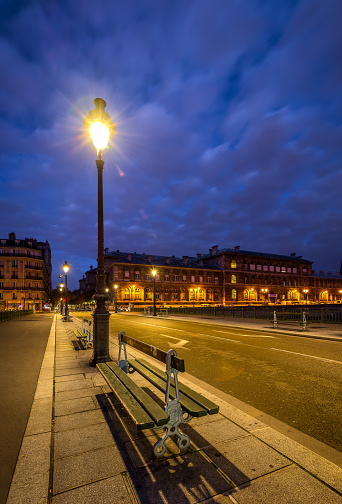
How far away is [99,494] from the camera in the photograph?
2291 millimetres

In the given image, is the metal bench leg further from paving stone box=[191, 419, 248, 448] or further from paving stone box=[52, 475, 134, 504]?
paving stone box=[52, 475, 134, 504]

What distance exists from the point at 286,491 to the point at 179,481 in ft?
3.13

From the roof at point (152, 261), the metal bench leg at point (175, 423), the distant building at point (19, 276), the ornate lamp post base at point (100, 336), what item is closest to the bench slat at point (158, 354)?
the metal bench leg at point (175, 423)

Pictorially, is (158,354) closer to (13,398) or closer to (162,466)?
(162,466)

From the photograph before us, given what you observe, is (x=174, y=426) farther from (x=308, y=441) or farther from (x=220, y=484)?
(x=308, y=441)

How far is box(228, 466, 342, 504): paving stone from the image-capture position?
2.21 m

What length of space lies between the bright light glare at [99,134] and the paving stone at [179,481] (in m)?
6.53

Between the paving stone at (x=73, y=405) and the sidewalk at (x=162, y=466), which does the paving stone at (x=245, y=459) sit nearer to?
the sidewalk at (x=162, y=466)

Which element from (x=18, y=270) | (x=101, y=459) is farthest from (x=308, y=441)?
(x=18, y=270)

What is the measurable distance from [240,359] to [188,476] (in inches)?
216

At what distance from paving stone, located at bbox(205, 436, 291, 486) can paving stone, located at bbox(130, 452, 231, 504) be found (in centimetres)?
13

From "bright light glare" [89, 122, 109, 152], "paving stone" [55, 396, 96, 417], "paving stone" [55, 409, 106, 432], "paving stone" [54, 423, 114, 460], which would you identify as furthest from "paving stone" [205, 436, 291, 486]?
"bright light glare" [89, 122, 109, 152]

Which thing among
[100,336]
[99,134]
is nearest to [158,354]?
[100,336]

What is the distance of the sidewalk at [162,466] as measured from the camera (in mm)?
2275
